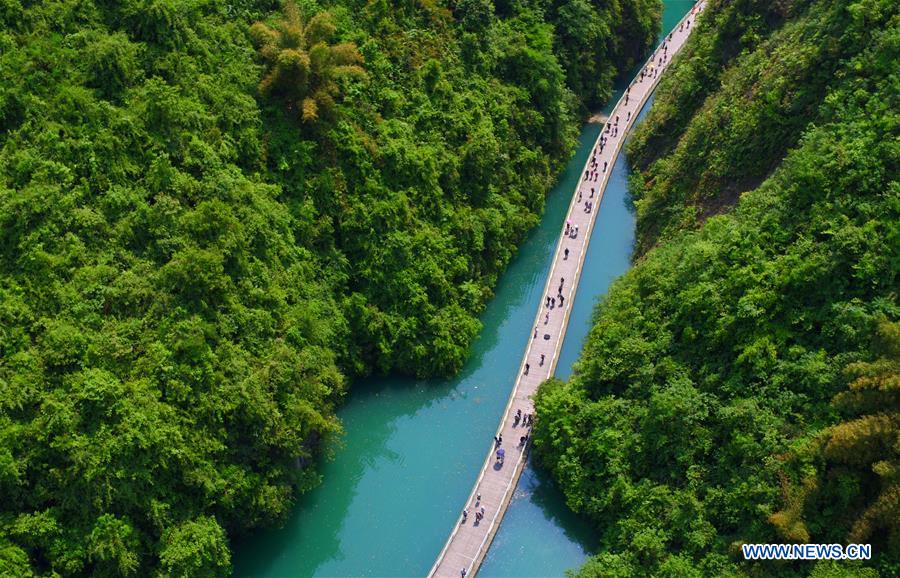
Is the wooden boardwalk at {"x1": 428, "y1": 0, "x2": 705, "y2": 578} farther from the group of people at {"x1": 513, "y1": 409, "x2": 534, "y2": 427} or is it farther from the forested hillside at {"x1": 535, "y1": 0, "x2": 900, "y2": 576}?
the forested hillside at {"x1": 535, "y1": 0, "x2": 900, "y2": 576}

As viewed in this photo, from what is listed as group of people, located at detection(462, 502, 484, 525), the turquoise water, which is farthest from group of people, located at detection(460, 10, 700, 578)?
the turquoise water

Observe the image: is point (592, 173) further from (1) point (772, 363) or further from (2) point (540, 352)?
(1) point (772, 363)

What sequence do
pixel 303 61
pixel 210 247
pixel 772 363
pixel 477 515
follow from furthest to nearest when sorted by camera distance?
pixel 303 61, pixel 477 515, pixel 210 247, pixel 772 363

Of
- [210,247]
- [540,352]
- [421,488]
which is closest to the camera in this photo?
[210,247]

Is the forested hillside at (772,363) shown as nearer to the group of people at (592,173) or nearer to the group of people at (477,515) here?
the group of people at (592,173)

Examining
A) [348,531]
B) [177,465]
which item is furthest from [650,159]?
[177,465]

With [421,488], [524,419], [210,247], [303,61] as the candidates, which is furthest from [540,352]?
[303,61]

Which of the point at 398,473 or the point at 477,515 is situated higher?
the point at 398,473
